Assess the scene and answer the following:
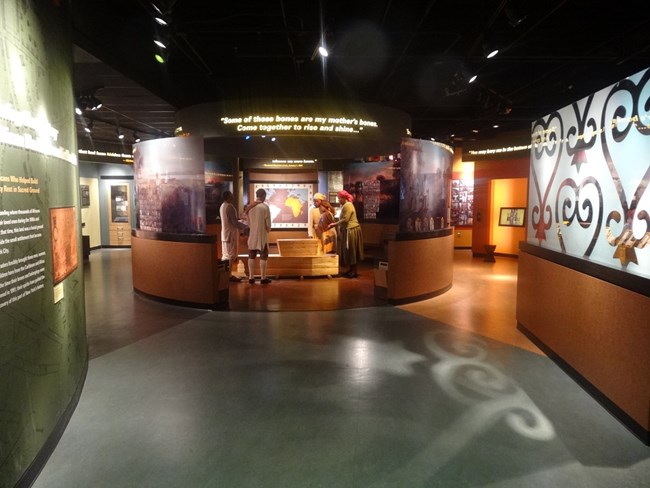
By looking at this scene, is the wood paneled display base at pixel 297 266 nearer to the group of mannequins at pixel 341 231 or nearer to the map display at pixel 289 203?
the group of mannequins at pixel 341 231

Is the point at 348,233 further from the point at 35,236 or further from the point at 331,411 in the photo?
the point at 35,236

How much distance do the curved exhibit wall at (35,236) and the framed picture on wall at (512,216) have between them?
12038 mm

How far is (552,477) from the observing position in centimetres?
263

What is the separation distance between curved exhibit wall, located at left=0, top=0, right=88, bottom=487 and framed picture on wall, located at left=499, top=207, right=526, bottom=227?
12.0m

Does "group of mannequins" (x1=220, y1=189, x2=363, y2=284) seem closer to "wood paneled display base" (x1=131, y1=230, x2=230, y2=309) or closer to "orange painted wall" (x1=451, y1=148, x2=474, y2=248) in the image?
"wood paneled display base" (x1=131, y1=230, x2=230, y2=309)

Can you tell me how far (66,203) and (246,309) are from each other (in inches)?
145

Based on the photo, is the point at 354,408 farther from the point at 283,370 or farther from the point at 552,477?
the point at 552,477

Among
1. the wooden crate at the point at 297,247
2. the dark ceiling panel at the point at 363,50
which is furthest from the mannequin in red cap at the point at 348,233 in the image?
the dark ceiling panel at the point at 363,50

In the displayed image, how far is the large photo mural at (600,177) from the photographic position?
332cm

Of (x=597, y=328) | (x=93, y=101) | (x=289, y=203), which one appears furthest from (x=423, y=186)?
(x=93, y=101)

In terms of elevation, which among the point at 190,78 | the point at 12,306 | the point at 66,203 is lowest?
the point at 12,306

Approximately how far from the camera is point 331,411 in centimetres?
346

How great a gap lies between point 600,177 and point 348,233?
5.67 metres

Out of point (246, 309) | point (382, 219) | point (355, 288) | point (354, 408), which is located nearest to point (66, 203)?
point (354, 408)
